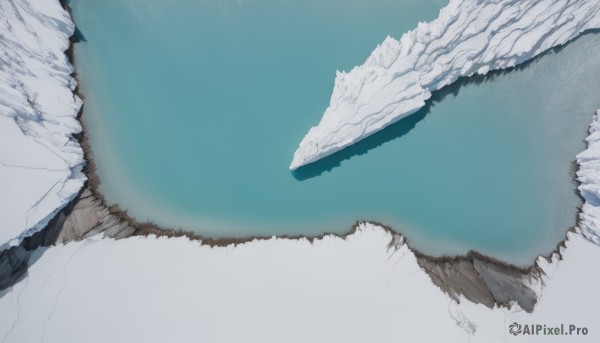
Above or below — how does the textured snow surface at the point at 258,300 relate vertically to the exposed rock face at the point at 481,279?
below

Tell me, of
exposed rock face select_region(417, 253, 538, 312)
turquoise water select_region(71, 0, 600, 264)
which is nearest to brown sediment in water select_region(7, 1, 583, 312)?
exposed rock face select_region(417, 253, 538, 312)

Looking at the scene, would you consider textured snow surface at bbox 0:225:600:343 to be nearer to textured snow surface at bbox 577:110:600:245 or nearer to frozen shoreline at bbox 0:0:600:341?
frozen shoreline at bbox 0:0:600:341

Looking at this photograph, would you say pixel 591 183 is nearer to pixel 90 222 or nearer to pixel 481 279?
pixel 481 279

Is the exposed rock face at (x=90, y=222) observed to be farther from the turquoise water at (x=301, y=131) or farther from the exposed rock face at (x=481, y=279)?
the exposed rock face at (x=481, y=279)

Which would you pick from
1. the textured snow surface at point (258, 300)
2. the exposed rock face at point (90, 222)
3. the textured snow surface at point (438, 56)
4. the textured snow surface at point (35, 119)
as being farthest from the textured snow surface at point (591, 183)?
the textured snow surface at point (35, 119)

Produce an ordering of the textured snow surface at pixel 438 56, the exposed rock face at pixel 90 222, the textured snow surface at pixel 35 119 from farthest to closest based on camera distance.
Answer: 1. the exposed rock face at pixel 90 222
2. the textured snow surface at pixel 438 56
3. the textured snow surface at pixel 35 119

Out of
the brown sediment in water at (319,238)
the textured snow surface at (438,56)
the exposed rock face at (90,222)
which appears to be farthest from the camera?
the exposed rock face at (90,222)

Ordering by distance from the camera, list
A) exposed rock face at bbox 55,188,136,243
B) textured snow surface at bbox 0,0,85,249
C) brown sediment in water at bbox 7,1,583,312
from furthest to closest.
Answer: exposed rock face at bbox 55,188,136,243
brown sediment in water at bbox 7,1,583,312
textured snow surface at bbox 0,0,85,249
